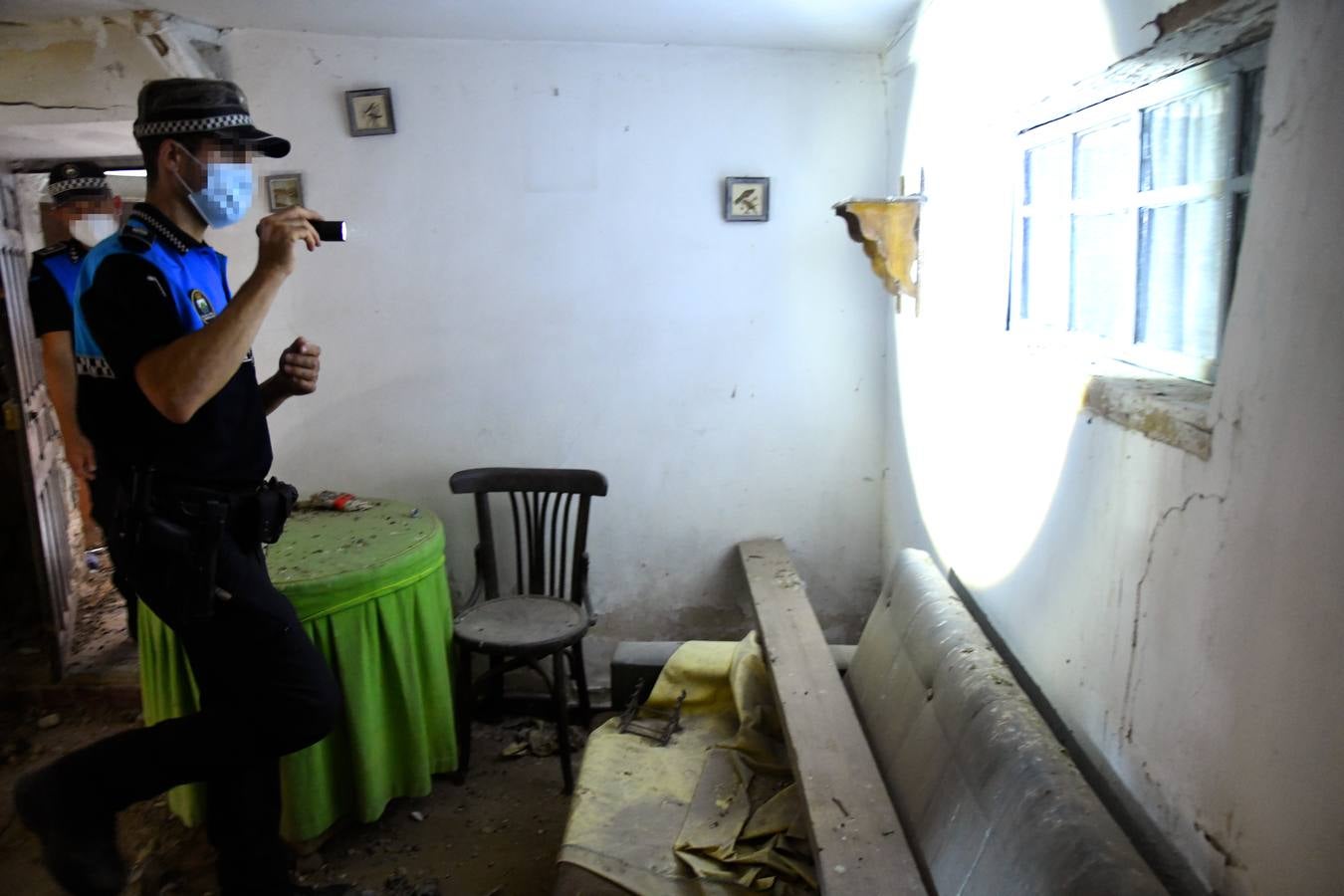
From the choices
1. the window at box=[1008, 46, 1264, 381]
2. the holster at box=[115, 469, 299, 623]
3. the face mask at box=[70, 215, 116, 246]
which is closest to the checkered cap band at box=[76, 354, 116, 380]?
the holster at box=[115, 469, 299, 623]

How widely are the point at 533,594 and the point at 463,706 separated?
431 millimetres

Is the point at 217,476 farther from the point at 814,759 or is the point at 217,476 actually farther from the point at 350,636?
the point at 814,759

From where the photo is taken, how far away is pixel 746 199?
10.1 ft

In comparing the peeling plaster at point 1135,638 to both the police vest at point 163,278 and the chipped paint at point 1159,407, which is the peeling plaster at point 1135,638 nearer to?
the chipped paint at point 1159,407

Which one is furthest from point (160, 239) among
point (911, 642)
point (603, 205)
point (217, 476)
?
point (911, 642)

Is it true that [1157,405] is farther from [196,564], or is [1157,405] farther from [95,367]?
[95,367]

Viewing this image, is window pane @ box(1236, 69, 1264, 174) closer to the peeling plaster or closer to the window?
the window

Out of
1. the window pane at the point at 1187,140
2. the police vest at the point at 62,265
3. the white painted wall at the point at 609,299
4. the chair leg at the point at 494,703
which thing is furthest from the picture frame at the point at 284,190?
the window pane at the point at 1187,140

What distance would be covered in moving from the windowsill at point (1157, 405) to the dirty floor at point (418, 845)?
6.07 feet

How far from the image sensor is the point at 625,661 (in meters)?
2.76

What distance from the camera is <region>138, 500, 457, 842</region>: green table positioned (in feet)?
7.51

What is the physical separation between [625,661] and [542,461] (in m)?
0.84

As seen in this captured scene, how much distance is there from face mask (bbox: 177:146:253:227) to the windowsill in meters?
1.69

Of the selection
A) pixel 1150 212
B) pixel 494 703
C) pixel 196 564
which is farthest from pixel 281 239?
pixel 494 703
